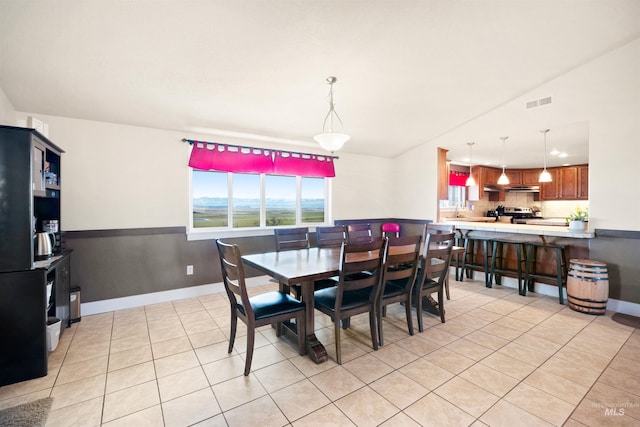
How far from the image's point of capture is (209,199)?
4188mm

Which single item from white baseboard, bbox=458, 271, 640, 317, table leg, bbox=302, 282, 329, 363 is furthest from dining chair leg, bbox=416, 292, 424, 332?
white baseboard, bbox=458, 271, 640, 317

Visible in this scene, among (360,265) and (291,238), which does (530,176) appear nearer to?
(291,238)

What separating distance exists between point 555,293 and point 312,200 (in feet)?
12.5

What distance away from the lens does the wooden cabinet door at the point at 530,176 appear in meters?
7.36

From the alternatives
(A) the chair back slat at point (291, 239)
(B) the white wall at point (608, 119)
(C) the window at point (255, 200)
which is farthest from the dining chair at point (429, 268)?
(C) the window at point (255, 200)

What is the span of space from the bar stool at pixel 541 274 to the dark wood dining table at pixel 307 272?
2.94 metres

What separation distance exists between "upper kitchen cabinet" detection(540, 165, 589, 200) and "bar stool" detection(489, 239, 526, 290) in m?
3.99

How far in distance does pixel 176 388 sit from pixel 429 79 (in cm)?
379

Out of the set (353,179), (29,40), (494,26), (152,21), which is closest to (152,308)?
(29,40)

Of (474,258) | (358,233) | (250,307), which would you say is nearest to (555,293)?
(474,258)

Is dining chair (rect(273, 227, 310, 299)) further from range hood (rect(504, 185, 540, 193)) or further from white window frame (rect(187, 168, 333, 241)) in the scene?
range hood (rect(504, 185, 540, 193))

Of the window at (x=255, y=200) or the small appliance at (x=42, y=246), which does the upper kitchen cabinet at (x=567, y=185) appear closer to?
the window at (x=255, y=200)

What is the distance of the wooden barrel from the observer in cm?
316

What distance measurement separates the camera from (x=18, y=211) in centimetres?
209
